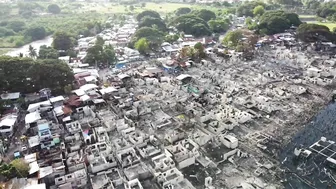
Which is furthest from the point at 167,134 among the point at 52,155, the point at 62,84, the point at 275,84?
the point at 275,84

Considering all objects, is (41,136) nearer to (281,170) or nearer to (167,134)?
(167,134)

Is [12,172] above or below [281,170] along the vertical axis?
above

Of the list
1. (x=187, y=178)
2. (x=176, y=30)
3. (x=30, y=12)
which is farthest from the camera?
(x=30, y=12)

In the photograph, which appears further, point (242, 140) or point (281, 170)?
point (242, 140)

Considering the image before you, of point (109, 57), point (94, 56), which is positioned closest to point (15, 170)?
point (94, 56)

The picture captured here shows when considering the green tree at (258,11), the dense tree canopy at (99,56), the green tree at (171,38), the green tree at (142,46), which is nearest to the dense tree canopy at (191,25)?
the green tree at (171,38)

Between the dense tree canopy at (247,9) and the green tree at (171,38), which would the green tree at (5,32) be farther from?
the dense tree canopy at (247,9)

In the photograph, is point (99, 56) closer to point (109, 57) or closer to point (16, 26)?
point (109, 57)
